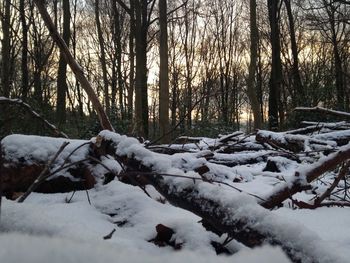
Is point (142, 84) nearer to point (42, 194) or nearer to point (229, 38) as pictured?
point (42, 194)

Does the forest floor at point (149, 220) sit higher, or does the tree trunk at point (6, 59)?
the tree trunk at point (6, 59)

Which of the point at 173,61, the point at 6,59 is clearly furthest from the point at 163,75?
the point at 173,61

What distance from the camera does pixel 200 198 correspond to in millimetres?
1196

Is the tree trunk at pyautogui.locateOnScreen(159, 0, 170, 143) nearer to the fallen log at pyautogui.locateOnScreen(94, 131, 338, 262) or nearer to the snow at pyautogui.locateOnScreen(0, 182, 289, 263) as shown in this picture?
the snow at pyautogui.locateOnScreen(0, 182, 289, 263)

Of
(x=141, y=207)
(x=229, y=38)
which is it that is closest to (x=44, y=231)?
(x=141, y=207)

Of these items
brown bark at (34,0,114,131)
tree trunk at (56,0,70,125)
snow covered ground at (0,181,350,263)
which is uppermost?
tree trunk at (56,0,70,125)

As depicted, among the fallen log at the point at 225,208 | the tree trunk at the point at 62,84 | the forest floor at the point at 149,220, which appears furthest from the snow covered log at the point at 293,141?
the tree trunk at the point at 62,84

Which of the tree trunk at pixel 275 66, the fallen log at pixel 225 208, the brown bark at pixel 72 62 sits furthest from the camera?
the tree trunk at pixel 275 66

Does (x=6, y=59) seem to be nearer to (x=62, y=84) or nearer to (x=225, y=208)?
(x=62, y=84)

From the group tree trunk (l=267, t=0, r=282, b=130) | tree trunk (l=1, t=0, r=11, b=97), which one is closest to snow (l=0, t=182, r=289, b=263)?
tree trunk (l=1, t=0, r=11, b=97)

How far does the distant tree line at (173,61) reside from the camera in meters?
11.4

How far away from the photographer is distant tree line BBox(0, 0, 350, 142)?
37.3 feet

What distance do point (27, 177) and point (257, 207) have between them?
4.27 feet

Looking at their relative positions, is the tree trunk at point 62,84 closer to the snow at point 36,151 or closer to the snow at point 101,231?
the snow at point 36,151
